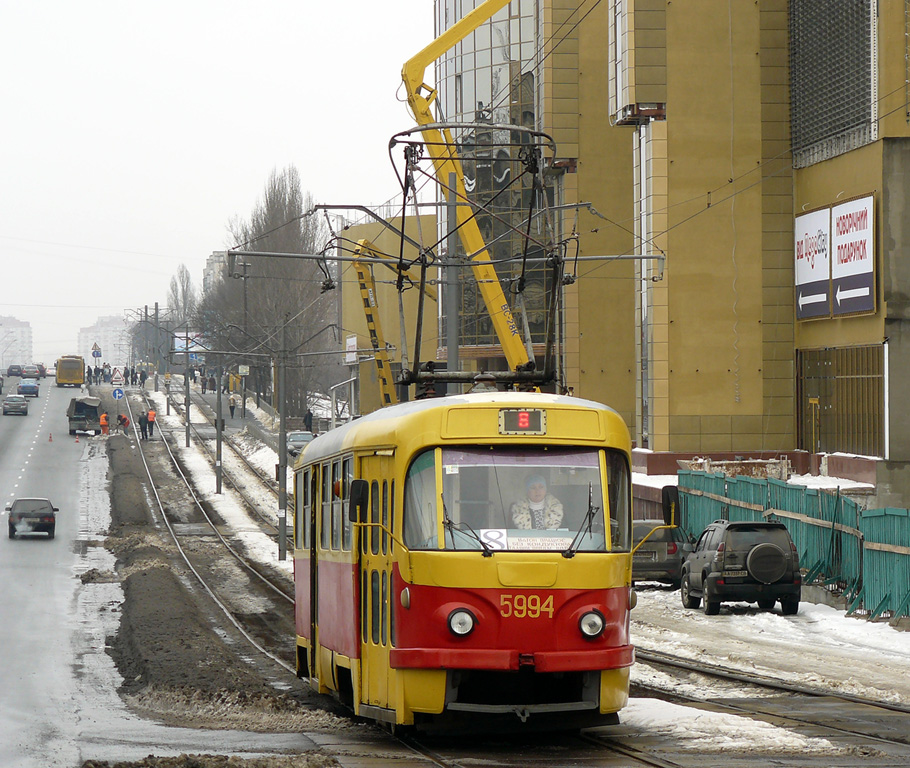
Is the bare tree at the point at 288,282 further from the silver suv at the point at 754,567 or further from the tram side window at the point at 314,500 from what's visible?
the tram side window at the point at 314,500

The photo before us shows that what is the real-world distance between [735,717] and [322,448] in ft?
16.7

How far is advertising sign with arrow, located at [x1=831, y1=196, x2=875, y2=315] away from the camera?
4275cm

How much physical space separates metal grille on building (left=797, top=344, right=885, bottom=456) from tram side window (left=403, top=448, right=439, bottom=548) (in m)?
33.9

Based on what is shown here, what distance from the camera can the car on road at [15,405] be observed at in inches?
3818

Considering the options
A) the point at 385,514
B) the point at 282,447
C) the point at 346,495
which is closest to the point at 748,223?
the point at 282,447

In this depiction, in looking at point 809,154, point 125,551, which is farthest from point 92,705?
point 809,154

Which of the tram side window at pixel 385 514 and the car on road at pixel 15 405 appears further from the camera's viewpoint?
the car on road at pixel 15 405

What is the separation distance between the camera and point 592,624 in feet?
35.9

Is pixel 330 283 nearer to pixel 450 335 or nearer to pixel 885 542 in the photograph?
pixel 450 335

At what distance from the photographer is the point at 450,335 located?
24.6 meters


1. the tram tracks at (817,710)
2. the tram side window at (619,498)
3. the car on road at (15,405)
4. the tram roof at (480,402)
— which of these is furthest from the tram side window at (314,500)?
the car on road at (15,405)

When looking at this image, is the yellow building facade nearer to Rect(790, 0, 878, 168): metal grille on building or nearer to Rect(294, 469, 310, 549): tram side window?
Rect(790, 0, 878, 168): metal grille on building

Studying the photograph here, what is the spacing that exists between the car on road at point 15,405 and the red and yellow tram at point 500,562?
89822 mm

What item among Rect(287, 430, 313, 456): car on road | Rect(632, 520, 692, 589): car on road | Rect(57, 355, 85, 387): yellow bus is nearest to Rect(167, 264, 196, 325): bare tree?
Rect(57, 355, 85, 387): yellow bus
